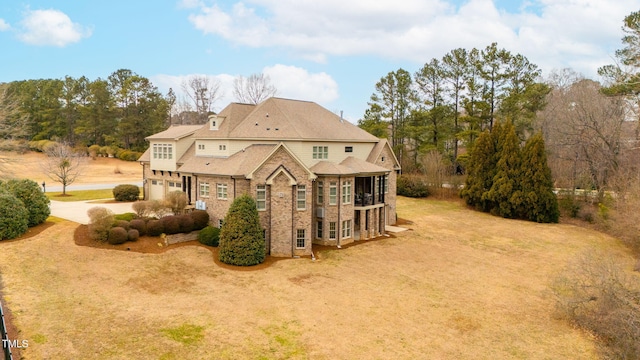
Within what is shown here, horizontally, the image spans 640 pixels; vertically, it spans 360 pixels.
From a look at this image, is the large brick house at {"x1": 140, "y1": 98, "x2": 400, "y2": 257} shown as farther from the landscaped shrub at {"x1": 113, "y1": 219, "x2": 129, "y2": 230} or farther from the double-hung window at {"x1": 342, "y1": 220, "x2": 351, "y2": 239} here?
the landscaped shrub at {"x1": 113, "y1": 219, "x2": 129, "y2": 230}

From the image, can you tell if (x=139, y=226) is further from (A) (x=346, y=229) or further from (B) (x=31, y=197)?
(A) (x=346, y=229)

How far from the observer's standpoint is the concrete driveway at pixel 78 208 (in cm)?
2669

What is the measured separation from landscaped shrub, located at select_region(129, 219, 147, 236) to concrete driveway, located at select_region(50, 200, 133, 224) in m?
4.85

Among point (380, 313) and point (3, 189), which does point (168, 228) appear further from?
point (380, 313)

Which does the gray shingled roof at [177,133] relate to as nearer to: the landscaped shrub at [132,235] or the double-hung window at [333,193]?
the landscaped shrub at [132,235]

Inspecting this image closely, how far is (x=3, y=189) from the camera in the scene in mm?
22141

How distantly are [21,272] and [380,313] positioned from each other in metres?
15.9

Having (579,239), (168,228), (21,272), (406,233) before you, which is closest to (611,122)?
(579,239)

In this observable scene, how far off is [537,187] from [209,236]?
2904 centimetres

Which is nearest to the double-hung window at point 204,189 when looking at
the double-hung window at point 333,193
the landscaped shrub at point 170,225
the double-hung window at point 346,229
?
the landscaped shrub at point 170,225

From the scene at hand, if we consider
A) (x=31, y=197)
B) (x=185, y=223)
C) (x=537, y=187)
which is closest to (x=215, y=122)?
(x=185, y=223)

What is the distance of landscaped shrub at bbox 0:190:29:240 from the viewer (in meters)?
20.9

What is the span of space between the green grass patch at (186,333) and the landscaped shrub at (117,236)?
10.0 metres

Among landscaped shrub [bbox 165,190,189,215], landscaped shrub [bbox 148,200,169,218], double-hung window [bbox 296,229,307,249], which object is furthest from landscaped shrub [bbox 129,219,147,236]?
double-hung window [bbox 296,229,307,249]
